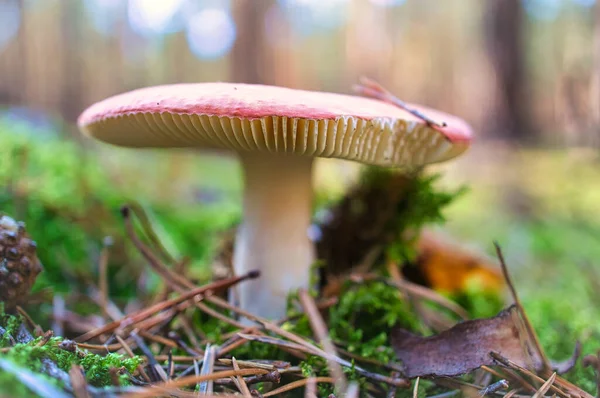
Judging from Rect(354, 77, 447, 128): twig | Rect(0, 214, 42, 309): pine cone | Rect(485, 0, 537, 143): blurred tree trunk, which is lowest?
Rect(0, 214, 42, 309): pine cone

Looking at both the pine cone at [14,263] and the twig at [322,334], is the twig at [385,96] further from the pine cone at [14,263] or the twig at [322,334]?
the pine cone at [14,263]

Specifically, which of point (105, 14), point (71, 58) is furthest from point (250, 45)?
point (105, 14)

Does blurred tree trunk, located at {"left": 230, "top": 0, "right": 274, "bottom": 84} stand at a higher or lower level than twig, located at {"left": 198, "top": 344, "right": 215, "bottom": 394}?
higher

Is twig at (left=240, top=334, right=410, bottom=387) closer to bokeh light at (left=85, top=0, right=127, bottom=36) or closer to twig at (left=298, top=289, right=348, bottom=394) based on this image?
twig at (left=298, top=289, right=348, bottom=394)

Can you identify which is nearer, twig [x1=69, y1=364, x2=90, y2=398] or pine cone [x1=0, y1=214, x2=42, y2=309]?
twig [x1=69, y1=364, x2=90, y2=398]

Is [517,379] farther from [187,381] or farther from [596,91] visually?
[596,91]

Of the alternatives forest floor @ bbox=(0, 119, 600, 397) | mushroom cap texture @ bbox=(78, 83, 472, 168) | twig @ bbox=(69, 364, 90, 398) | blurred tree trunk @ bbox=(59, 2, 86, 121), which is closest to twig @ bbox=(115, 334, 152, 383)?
forest floor @ bbox=(0, 119, 600, 397)

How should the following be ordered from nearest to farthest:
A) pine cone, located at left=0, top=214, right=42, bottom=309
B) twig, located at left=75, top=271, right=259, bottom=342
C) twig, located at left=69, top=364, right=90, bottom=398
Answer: twig, located at left=69, top=364, right=90, bottom=398
pine cone, located at left=0, top=214, right=42, bottom=309
twig, located at left=75, top=271, right=259, bottom=342

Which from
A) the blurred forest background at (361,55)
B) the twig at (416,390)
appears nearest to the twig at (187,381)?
the twig at (416,390)
